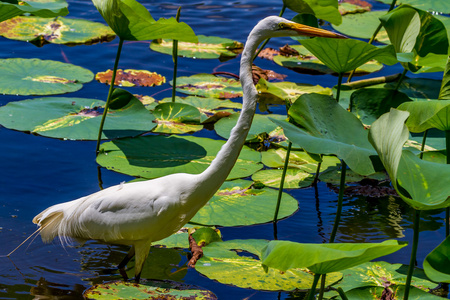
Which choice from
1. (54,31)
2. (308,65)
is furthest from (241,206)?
(54,31)

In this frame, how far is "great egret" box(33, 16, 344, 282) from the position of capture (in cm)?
272

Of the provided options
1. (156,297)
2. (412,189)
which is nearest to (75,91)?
(156,297)

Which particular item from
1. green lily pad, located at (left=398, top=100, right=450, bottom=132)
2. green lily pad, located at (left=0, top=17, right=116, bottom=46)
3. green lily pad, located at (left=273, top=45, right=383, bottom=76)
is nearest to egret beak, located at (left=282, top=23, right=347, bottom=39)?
green lily pad, located at (left=398, top=100, right=450, bottom=132)

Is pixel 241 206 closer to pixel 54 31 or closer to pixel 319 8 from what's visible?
pixel 319 8

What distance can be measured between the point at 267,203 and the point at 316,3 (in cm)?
144

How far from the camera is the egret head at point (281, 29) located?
274 centimetres

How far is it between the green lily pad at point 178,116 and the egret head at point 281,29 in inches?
73.1

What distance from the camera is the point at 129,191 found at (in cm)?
293

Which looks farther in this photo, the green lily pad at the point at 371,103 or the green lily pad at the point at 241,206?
the green lily pad at the point at 371,103

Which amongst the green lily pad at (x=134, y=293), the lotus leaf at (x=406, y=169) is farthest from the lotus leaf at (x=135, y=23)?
the lotus leaf at (x=406, y=169)

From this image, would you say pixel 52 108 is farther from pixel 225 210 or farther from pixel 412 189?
pixel 412 189

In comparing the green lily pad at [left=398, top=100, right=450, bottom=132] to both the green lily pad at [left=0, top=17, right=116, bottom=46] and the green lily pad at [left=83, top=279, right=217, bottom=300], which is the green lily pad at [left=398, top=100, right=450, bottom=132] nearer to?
the green lily pad at [left=83, top=279, right=217, bottom=300]

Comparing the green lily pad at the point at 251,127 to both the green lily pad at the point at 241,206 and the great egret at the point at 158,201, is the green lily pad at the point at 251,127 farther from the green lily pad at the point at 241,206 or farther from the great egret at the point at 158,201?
the great egret at the point at 158,201

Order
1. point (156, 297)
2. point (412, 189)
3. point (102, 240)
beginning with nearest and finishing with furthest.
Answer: point (412, 189)
point (156, 297)
point (102, 240)
